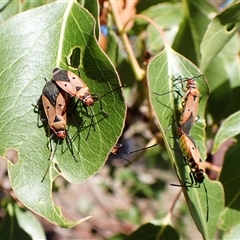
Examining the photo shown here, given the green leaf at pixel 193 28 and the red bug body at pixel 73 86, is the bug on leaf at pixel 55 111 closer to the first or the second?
the red bug body at pixel 73 86

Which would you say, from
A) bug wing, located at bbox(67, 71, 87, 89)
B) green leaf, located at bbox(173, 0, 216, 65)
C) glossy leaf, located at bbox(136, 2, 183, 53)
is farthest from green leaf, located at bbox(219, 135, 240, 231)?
glossy leaf, located at bbox(136, 2, 183, 53)

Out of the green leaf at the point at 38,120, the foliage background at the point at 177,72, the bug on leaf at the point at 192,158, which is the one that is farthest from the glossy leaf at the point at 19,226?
the bug on leaf at the point at 192,158

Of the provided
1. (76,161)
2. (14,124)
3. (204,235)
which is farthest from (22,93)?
(204,235)

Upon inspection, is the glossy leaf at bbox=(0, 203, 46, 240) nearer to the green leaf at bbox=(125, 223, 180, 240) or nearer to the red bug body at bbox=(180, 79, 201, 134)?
the green leaf at bbox=(125, 223, 180, 240)

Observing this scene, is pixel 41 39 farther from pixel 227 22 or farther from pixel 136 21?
pixel 136 21

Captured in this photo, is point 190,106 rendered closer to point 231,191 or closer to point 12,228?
point 231,191

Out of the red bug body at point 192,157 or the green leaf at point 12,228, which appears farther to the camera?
the green leaf at point 12,228
